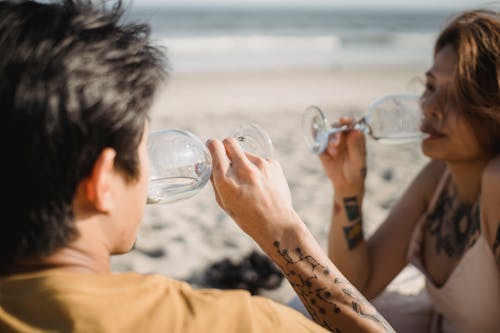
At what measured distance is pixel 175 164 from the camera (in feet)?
6.05

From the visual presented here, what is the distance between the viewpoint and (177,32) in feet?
73.8

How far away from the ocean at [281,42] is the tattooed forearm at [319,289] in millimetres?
9312

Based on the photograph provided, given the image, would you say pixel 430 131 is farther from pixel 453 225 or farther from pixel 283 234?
pixel 283 234

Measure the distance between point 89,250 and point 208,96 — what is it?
1018cm

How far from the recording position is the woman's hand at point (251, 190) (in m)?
1.60

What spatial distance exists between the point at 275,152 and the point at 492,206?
5.10m

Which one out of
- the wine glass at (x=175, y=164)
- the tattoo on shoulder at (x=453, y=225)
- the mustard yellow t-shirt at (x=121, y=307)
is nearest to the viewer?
the mustard yellow t-shirt at (x=121, y=307)

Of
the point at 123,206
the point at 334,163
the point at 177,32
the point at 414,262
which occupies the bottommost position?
the point at 177,32

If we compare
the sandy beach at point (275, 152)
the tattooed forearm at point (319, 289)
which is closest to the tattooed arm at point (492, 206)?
the tattooed forearm at point (319, 289)

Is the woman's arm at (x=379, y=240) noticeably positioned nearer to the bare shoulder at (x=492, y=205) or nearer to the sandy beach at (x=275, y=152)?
the sandy beach at (x=275, y=152)

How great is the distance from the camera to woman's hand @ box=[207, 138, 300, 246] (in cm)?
160

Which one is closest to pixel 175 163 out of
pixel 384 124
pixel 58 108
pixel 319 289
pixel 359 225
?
pixel 319 289

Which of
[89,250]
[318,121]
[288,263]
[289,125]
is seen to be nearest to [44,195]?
[89,250]

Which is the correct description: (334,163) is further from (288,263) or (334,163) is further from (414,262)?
(288,263)
